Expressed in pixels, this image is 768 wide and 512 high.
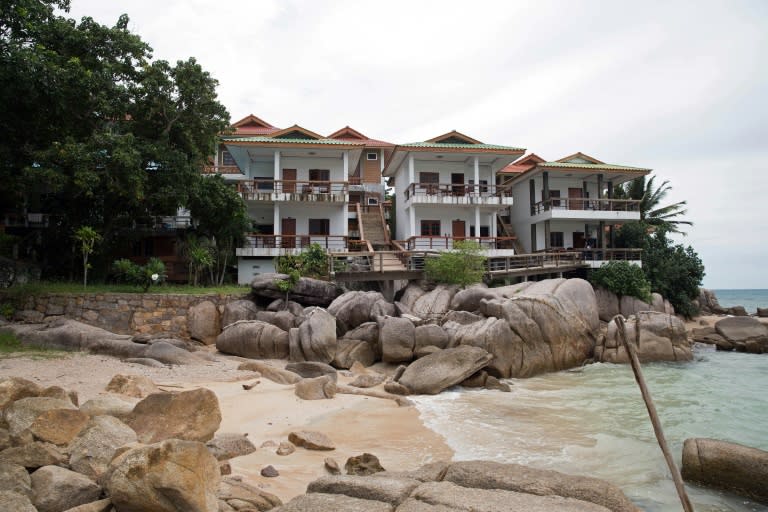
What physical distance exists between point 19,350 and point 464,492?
1351 cm

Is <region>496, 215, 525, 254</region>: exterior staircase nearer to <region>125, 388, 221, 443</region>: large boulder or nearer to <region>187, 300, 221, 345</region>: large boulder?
<region>187, 300, 221, 345</region>: large boulder

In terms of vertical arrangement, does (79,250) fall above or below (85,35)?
below

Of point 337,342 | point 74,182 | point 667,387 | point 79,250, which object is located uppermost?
point 74,182

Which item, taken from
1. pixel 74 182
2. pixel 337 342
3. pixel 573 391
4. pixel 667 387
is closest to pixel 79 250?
pixel 74 182

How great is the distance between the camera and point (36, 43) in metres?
18.4

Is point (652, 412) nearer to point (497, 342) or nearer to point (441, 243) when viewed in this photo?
point (497, 342)

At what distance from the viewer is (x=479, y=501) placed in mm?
4621

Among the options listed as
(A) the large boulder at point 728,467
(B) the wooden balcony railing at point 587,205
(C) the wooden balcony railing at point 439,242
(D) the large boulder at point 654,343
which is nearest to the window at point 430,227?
(C) the wooden balcony railing at point 439,242

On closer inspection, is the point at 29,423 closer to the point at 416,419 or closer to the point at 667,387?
the point at 416,419

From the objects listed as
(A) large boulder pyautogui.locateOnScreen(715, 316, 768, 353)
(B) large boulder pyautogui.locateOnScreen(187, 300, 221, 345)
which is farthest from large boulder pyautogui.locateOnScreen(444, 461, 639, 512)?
(A) large boulder pyautogui.locateOnScreen(715, 316, 768, 353)

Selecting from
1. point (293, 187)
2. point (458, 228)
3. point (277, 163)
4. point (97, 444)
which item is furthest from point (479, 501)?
point (458, 228)

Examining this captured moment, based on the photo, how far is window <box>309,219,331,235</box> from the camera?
29453 millimetres

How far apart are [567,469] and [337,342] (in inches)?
385

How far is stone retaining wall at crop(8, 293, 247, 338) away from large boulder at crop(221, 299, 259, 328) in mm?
607
